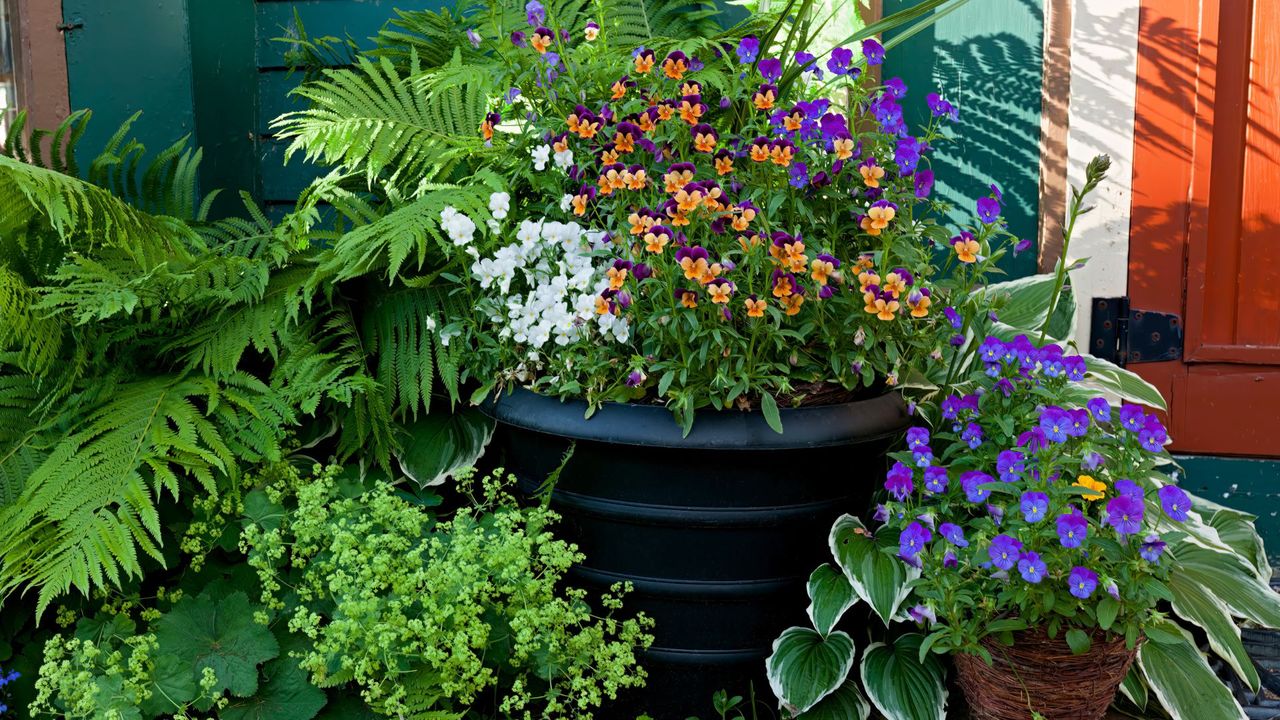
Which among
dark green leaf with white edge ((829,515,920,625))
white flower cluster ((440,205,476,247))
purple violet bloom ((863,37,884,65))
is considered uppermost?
purple violet bloom ((863,37,884,65))

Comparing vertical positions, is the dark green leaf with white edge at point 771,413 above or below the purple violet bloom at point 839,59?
below

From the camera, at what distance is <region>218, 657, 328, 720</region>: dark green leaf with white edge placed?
185cm

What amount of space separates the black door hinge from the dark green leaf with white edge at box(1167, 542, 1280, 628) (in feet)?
2.25

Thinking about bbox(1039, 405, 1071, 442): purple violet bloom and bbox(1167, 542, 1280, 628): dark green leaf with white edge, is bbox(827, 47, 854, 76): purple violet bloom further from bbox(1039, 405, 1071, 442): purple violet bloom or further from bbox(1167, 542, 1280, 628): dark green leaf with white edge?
bbox(1167, 542, 1280, 628): dark green leaf with white edge

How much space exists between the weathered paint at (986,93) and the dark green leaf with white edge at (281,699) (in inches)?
78.5

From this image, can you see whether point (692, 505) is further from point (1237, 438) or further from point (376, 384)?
point (1237, 438)

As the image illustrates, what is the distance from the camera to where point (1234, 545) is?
2295mm

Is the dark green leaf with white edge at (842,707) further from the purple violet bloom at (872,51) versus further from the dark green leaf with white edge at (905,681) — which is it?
the purple violet bloom at (872,51)

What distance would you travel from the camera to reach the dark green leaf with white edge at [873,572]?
1.86m

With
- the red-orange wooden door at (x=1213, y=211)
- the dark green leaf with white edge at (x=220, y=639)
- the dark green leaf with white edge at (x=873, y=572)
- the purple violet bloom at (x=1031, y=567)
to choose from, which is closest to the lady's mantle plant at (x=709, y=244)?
the dark green leaf with white edge at (x=873, y=572)

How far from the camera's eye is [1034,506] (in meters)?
1.73

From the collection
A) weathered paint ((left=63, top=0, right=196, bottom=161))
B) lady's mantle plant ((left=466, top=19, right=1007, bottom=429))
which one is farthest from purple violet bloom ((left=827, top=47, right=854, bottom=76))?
weathered paint ((left=63, top=0, right=196, bottom=161))

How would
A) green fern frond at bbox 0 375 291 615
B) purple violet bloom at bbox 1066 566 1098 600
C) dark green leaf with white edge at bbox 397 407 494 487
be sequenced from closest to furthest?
purple violet bloom at bbox 1066 566 1098 600 → green fern frond at bbox 0 375 291 615 → dark green leaf with white edge at bbox 397 407 494 487

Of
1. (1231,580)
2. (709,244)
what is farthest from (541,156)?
(1231,580)
